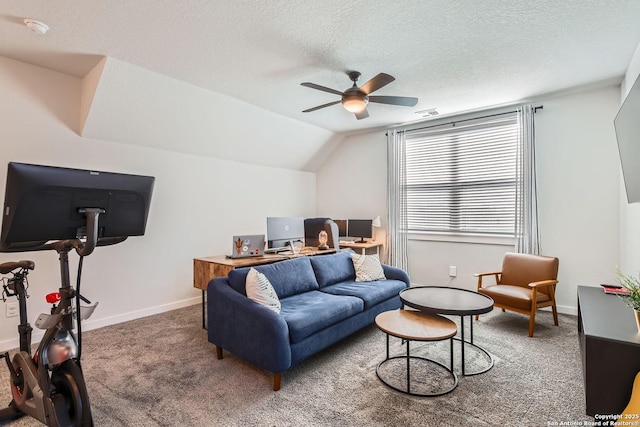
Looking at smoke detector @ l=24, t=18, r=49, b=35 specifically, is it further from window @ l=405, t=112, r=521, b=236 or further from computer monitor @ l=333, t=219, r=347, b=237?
window @ l=405, t=112, r=521, b=236

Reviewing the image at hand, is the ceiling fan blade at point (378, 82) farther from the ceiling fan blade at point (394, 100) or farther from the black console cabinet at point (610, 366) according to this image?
the black console cabinet at point (610, 366)

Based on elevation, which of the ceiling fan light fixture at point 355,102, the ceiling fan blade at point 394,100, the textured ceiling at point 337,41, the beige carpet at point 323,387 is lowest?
the beige carpet at point 323,387

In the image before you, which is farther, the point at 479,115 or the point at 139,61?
the point at 479,115

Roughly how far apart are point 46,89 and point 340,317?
3.69 meters

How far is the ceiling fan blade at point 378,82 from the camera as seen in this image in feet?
8.61

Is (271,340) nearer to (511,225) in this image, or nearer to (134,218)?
(134,218)

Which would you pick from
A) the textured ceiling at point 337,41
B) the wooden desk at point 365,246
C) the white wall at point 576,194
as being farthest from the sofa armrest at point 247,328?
A: the white wall at point 576,194

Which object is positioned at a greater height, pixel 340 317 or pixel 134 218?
pixel 134 218

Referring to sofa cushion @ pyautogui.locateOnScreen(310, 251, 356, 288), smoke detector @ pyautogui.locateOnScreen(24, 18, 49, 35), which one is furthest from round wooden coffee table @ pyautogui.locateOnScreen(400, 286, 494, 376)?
smoke detector @ pyautogui.locateOnScreen(24, 18, 49, 35)

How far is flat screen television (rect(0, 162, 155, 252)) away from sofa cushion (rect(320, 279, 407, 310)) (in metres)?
2.12

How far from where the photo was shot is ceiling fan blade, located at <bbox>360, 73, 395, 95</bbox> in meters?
2.62

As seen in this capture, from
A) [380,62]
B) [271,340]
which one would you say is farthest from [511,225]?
[271,340]

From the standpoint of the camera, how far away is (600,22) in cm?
240

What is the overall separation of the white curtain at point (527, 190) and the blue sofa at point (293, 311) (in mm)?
1818
